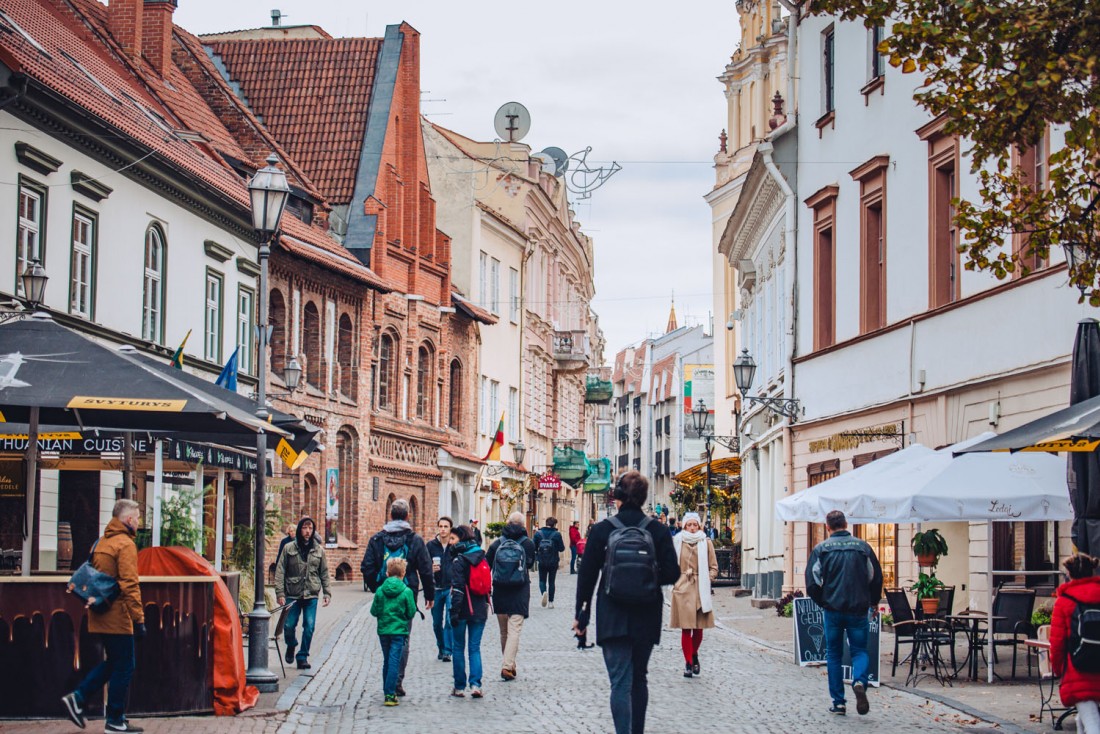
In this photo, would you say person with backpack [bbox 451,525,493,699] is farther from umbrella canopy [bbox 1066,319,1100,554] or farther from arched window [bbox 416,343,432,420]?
arched window [bbox 416,343,432,420]

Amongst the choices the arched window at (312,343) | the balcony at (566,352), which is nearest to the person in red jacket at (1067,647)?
the arched window at (312,343)

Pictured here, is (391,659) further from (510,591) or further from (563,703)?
(510,591)

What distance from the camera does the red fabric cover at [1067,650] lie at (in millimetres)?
10805

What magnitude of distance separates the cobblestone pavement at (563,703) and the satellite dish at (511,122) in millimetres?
43939

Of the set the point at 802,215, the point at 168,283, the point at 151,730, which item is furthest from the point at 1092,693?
the point at 168,283

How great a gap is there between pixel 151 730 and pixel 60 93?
1432 cm

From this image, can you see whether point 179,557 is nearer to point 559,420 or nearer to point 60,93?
point 60,93

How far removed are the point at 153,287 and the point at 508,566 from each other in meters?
15.4

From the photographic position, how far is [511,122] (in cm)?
6438

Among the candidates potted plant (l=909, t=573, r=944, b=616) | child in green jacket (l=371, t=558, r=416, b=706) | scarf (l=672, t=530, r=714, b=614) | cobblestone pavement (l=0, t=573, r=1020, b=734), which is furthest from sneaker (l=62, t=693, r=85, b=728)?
potted plant (l=909, t=573, r=944, b=616)

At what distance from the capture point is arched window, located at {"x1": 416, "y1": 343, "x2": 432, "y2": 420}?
49.9 metres

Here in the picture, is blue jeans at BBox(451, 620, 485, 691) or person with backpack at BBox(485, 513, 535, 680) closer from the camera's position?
blue jeans at BBox(451, 620, 485, 691)

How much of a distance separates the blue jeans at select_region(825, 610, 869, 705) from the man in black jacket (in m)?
3.81

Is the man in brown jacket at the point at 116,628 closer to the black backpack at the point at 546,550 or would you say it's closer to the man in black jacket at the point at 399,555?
the man in black jacket at the point at 399,555
